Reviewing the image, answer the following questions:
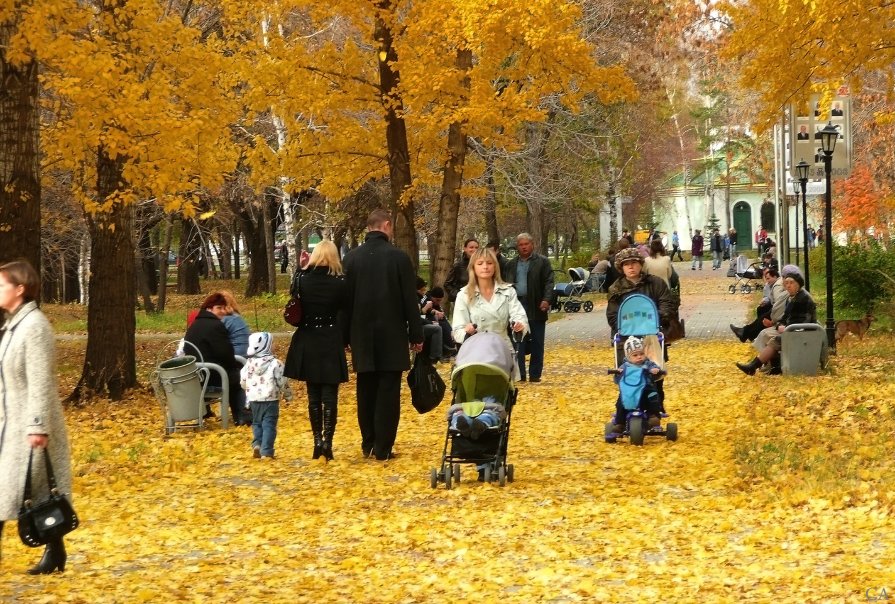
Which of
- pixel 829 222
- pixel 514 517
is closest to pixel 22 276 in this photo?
pixel 514 517

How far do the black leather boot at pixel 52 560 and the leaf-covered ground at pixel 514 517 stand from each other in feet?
0.21

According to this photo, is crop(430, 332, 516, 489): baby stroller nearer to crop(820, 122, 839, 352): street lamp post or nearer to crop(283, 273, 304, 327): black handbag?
crop(283, 273, 304, 327): black handbag

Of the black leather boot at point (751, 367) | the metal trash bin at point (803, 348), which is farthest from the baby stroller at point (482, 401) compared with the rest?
the black leather boot at point (751, 367)

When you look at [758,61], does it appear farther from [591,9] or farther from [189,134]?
[591,9]

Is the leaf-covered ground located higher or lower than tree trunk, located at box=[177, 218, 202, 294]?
Answer: lower

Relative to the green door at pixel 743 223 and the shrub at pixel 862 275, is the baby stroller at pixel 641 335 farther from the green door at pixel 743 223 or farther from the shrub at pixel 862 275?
the green door at pixel 743 223

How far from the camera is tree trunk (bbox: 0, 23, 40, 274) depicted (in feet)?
53.4

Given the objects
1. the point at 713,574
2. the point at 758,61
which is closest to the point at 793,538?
the point at 713,574

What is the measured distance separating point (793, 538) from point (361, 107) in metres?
16.4

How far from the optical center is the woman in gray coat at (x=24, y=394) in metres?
7.43

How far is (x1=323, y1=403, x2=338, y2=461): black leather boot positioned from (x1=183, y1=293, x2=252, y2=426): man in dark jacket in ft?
10.2

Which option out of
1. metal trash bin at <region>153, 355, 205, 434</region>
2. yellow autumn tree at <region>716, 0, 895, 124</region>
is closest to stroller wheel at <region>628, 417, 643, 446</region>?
yellow autumn tree at <region>716, 0, 895, 124</region>

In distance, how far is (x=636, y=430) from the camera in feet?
A: 42.9

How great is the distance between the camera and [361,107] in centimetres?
2378
